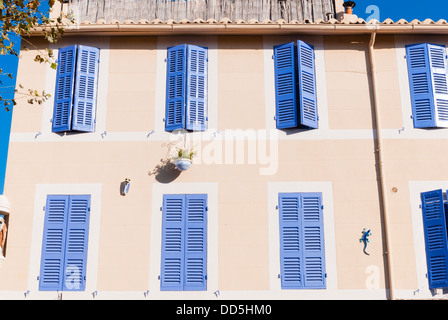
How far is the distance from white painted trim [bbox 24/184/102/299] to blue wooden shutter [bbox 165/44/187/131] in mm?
1888

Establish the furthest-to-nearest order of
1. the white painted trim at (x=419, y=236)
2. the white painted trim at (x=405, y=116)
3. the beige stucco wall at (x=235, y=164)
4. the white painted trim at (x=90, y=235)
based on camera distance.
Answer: the white painted trim at (x=405, y=116) → the beige stucco wall at (x=235, y=164) → the white painted trim at (x=90, y=235) → the white painted trim at (x=419, y=236)

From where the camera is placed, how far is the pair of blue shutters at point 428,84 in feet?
39.3

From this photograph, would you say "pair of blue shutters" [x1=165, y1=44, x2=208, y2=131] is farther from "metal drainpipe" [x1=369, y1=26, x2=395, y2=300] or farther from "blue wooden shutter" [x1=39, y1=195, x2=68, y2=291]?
"metal drainpipe" [x1=369, y1=26, x2=395, y2=300]

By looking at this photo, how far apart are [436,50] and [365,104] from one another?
1.92 metres

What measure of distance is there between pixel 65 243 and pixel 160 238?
173 centimetres

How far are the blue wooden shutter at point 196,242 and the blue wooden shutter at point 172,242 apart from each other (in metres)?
0.09

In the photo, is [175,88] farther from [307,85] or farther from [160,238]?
[160,238]

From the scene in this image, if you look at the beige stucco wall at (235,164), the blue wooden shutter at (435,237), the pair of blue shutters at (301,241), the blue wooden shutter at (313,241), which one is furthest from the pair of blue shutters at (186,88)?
the blue wooden shutter at (435,237)

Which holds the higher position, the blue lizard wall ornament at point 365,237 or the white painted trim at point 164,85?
the white painted trim at point 164,85

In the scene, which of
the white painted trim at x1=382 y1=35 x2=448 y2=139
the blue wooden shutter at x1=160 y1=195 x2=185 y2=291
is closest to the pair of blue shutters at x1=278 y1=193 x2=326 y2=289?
the blue wooden shutter at x1=160 y1=195 x2=185 y2=291

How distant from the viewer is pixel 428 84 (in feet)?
40.1

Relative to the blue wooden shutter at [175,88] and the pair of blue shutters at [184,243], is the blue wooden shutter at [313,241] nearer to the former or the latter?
the pair of blue shutters at [184,243]

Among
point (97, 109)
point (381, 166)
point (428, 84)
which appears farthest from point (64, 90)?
point (428, 84)

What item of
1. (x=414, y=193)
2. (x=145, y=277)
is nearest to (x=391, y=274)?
(x=414, y=193)
